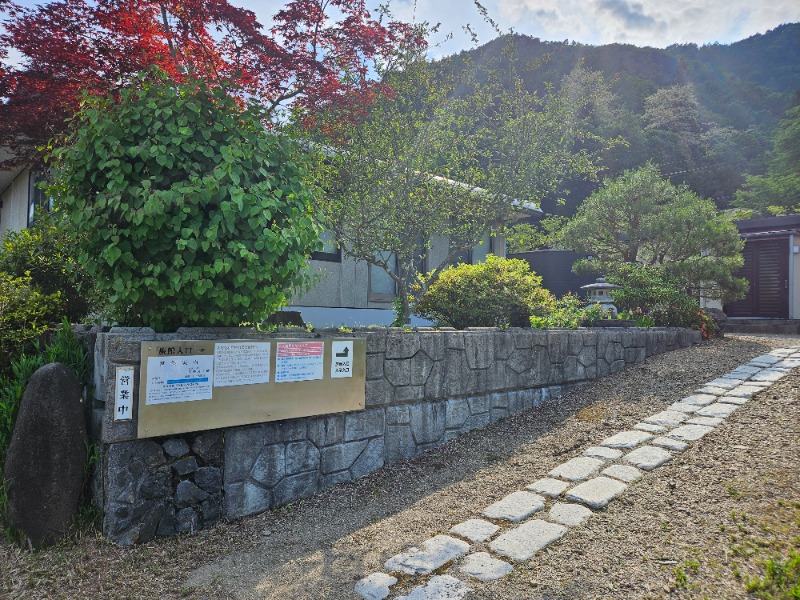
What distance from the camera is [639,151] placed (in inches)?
1032

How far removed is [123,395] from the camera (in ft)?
10.2

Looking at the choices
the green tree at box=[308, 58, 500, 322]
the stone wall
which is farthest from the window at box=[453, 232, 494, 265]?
the stone wall

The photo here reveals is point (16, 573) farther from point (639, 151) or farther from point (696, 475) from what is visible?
point (639, 151)

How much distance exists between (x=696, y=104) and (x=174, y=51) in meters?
30.5

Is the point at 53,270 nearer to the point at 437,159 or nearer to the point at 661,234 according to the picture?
the point at 437,159

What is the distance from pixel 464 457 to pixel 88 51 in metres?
6.06

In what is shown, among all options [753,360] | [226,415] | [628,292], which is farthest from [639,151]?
[226,415]

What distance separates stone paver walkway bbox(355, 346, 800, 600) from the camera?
2777 mm

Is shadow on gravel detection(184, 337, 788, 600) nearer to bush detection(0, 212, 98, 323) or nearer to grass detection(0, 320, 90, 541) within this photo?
grass detection(0, 320, 90, 541)

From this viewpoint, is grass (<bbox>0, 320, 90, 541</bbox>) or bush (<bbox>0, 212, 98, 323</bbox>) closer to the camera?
grass (<bbox>0, 320, 90, 541</bbox>)

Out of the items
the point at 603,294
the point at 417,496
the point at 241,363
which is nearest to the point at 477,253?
the point at 603,294

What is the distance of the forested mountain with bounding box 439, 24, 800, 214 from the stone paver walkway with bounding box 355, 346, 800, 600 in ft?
64.1

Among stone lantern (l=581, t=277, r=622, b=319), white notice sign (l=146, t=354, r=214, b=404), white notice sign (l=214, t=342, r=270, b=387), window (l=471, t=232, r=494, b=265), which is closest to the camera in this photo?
white notice sign (l=146, t=354, r=214, b=404)

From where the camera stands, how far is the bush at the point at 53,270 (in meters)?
4.41
